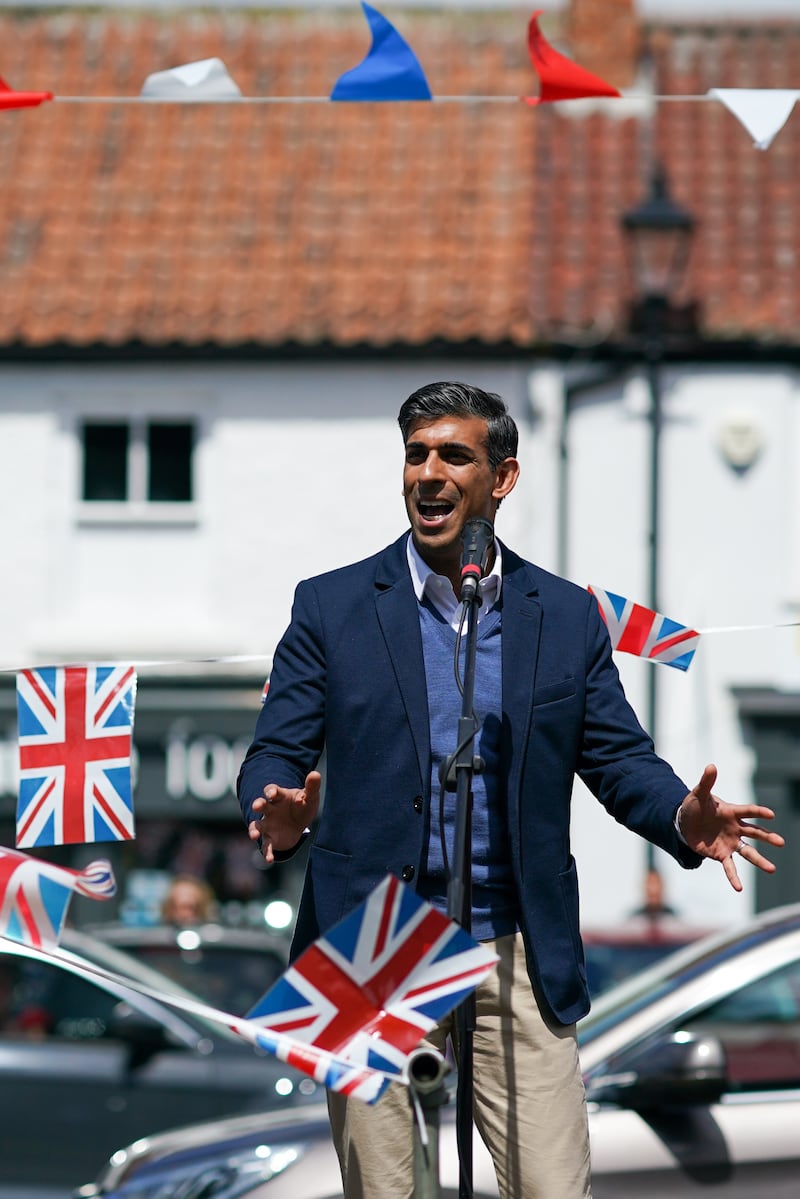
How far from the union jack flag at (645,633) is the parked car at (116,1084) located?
132 inches

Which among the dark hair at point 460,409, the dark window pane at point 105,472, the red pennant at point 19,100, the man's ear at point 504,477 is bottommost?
the man's ear at point 504,477

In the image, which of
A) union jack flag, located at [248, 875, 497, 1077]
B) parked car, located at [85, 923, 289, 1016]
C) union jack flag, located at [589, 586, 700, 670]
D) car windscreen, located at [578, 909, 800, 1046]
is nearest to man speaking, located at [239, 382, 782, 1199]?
union jack flag, located at [248, 875, 497, 1077]

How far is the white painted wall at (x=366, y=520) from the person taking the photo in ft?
47.0

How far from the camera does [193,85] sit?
5898mm

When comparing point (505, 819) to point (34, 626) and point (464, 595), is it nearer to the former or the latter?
point (464, 595)

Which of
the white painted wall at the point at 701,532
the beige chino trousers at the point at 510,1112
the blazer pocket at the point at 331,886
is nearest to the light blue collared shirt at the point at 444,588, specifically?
the blazer pocket at the point at 331,886

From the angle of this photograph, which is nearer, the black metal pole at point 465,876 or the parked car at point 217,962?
the black metal pole at point 465,876

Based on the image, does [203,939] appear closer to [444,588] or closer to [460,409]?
[444,588]

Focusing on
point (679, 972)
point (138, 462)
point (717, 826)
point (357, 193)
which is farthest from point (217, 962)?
point (357, 193)

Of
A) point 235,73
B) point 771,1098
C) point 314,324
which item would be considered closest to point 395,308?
point 314,324

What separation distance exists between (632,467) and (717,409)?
77cm

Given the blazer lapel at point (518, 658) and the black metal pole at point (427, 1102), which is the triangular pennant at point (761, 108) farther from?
the black metal pole at point (427, 1102)

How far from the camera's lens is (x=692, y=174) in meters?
15.7

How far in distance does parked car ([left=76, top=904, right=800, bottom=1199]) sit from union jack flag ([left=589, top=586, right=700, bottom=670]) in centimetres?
99
